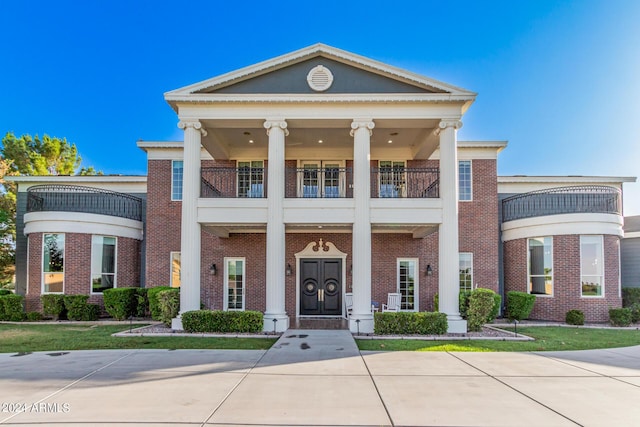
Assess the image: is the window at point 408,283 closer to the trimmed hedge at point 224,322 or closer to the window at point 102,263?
the trimmed hedge at point 224,322

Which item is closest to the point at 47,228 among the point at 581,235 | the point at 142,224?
the point at 142,224

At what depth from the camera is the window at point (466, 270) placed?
1608 cm

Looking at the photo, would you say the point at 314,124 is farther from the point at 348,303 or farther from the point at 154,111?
the point at 154,111

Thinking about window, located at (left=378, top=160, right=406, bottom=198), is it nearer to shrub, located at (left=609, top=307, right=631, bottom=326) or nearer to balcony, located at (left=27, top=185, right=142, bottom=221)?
shrub, located at (left=609, top=307, right=631, bottom=326)

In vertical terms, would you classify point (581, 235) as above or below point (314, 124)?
below

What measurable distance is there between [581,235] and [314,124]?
10268mm

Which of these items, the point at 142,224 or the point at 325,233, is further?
the point at 142,224

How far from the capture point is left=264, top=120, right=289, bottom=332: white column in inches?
487

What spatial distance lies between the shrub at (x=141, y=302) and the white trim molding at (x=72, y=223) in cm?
259

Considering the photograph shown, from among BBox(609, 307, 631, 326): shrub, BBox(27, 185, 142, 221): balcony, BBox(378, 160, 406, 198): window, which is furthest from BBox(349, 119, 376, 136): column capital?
BBox(609, 307, 631, 326): shrub

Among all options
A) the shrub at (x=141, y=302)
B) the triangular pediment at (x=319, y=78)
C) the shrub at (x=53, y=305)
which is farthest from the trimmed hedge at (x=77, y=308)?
the triangular pediment at (x=319, y=78)

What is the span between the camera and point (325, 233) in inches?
630

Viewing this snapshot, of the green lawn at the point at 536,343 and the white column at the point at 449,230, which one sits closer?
the green lawn at the point at 536,343

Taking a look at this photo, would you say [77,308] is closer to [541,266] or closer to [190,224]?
[190,224]
